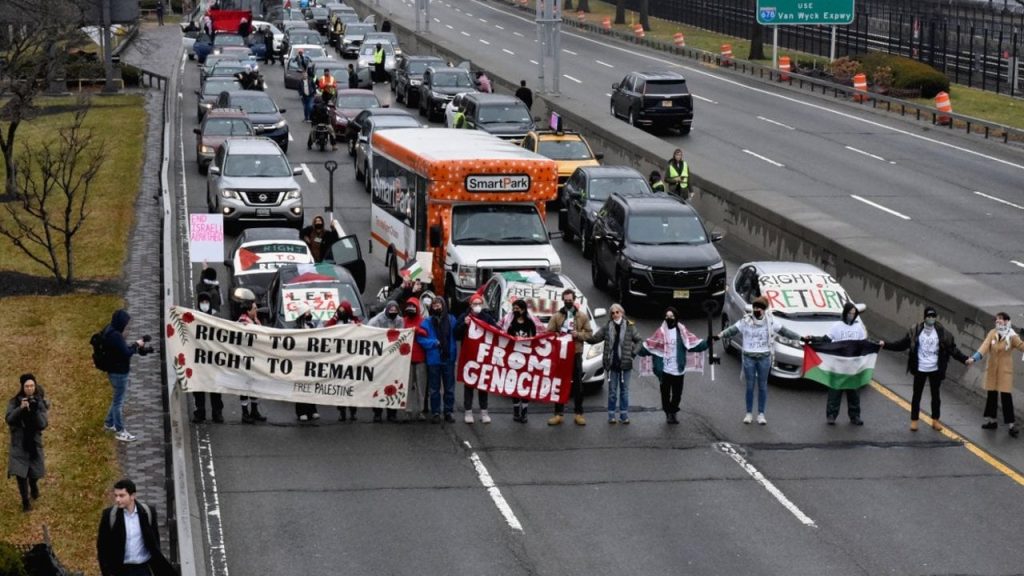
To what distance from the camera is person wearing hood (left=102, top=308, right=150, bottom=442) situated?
60.7 ft

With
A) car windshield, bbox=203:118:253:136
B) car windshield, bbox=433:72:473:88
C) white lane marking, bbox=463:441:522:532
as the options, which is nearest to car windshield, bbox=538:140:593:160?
car windshield, bbox=203:118:253:136

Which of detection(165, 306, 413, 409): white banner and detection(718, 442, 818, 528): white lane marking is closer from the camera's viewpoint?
detection(718, 442, 818, 528): white lane marking

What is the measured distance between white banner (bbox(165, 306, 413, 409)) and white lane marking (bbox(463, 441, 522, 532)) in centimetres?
155

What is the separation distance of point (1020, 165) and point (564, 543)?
103 feet

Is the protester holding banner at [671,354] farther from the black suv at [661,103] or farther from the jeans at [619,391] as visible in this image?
the black suv at [661,103]

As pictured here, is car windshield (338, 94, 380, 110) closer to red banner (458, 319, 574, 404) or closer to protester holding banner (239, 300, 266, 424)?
protester holding banner (239, 300, 266, 424)

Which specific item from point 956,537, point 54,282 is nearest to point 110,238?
point 54,282

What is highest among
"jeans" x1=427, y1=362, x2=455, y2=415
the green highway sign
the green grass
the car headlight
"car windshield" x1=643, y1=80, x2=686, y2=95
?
the green highway sign

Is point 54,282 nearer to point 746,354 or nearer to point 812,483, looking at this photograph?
point 746,354

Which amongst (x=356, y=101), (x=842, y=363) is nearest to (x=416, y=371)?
(x=842, y=363)

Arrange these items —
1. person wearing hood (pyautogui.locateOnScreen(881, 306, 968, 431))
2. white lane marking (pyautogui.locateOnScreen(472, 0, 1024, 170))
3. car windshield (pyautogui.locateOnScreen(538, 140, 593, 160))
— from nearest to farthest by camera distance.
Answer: person wearing hood (pyautogui.locateOnScreen(881, 306, 968, 431)) → car windshield (pyautogui.locateOnScreen(538, 140, 593, 160)) → white lane marking (pyautogui.locateOnScreen(472, 0, 1024, 170))

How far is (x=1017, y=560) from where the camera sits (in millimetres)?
15281

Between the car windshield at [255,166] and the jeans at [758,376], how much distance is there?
52.7 feet

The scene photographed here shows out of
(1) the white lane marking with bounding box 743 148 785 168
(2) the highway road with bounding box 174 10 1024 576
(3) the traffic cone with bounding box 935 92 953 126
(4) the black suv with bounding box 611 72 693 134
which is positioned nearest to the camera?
(2) the highway road with bounding box 174 10 1024 576
